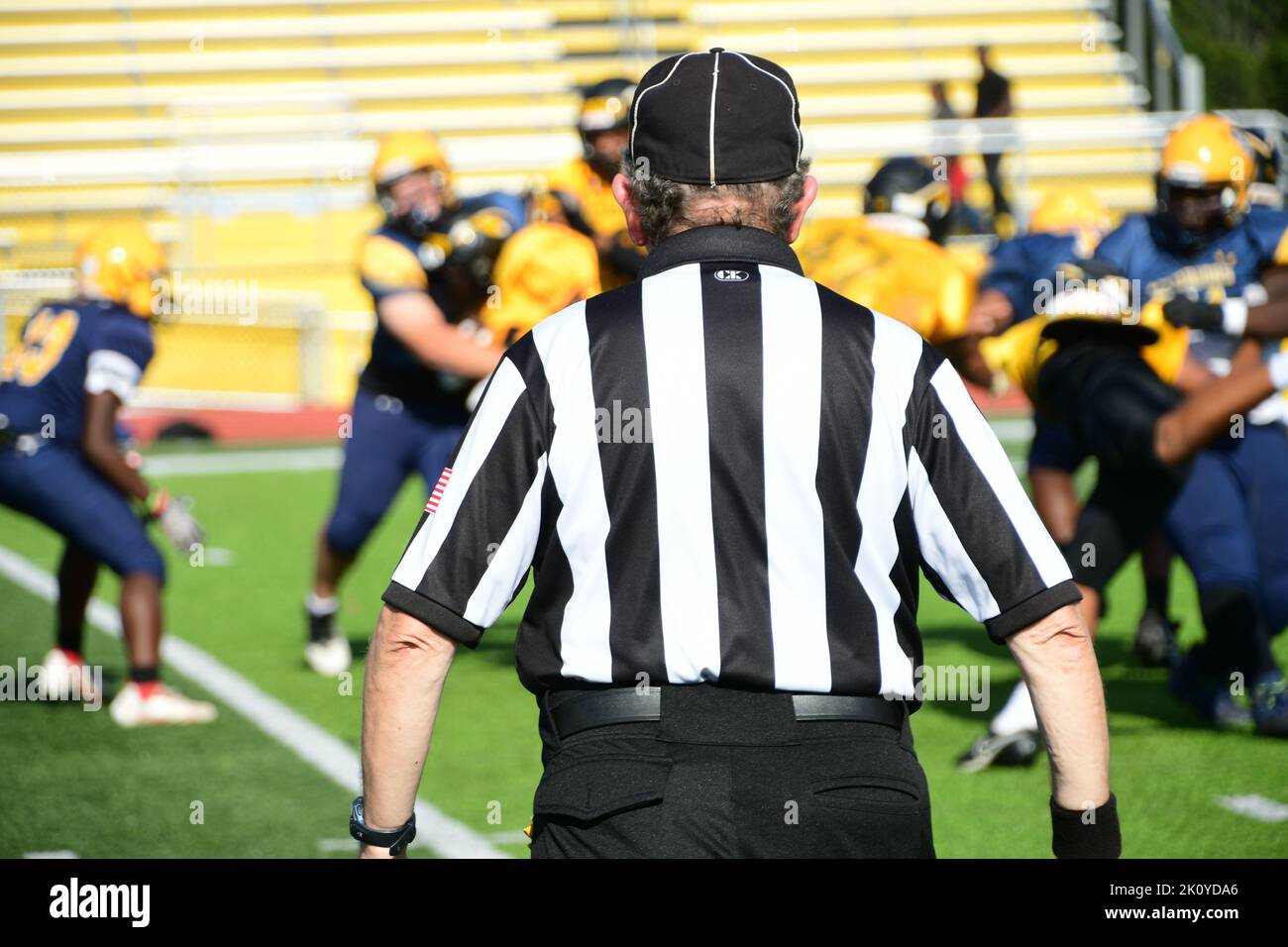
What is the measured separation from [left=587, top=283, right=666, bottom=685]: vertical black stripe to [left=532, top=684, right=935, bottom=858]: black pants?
2.8 inches

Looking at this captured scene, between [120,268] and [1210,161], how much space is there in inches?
153

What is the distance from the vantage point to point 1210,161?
19.2 ft

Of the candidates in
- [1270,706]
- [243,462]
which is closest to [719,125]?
[1270,706]

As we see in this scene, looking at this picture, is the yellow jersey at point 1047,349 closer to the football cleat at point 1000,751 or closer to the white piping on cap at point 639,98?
the football cleat at point 1000,751

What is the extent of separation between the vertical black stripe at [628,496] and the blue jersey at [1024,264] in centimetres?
398

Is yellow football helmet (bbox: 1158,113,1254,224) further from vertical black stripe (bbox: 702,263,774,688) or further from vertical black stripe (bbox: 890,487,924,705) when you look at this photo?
vertical black stripe (bbox: 702,263,774,688)

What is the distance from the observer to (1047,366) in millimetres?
5262

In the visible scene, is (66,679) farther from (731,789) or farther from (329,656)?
(731,789)

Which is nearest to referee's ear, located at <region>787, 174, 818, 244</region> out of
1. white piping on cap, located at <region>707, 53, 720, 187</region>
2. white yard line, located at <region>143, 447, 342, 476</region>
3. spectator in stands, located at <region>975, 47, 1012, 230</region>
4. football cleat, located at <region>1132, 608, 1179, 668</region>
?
white piping on cap, located at <region>707, 53, 720, 187</region>

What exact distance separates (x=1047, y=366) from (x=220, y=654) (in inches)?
152

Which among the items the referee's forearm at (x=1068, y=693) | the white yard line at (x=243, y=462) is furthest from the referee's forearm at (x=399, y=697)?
the white yard line at (x=243, y=462)

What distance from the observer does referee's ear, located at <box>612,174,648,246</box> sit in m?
2.28
